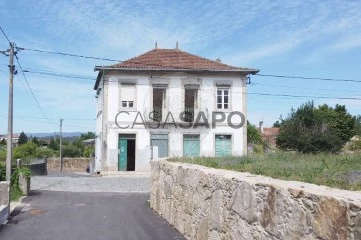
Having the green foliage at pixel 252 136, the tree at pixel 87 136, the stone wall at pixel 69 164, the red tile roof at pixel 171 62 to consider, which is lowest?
the stone wall at pixel 69 164

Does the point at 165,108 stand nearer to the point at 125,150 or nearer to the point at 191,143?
the point at 191,143

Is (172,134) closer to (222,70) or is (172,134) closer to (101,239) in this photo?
(222,70)

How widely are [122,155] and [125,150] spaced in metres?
0.37

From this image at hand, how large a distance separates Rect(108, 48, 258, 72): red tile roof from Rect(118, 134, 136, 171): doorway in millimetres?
4468

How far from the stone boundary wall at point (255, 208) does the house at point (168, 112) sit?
19731mm

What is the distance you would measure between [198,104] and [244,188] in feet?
80.9

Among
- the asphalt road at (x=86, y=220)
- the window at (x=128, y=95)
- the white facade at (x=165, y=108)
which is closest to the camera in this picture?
the asphalt road at (x=86, y=220)

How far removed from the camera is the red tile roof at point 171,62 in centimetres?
2930

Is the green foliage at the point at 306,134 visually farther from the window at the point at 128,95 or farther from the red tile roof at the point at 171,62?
the window at the point at 128,95

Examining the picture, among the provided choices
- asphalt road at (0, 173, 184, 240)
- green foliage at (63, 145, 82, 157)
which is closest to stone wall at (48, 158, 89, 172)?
green foliage at (63, 145, 82, 157)

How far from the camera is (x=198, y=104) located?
29859 mm

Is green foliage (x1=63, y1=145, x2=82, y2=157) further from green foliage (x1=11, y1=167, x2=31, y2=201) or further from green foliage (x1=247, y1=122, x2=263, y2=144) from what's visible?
green foliage (x1=11, y1=167, x2=31, y2=201)

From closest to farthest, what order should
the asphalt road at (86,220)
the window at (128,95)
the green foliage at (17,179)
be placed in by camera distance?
the asphalt road at (86,220) → the green foliage at (17,179) → the window at (128,95)

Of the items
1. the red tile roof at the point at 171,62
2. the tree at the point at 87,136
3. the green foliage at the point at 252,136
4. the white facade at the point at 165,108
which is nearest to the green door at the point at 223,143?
the white facade at the point at 165,108
